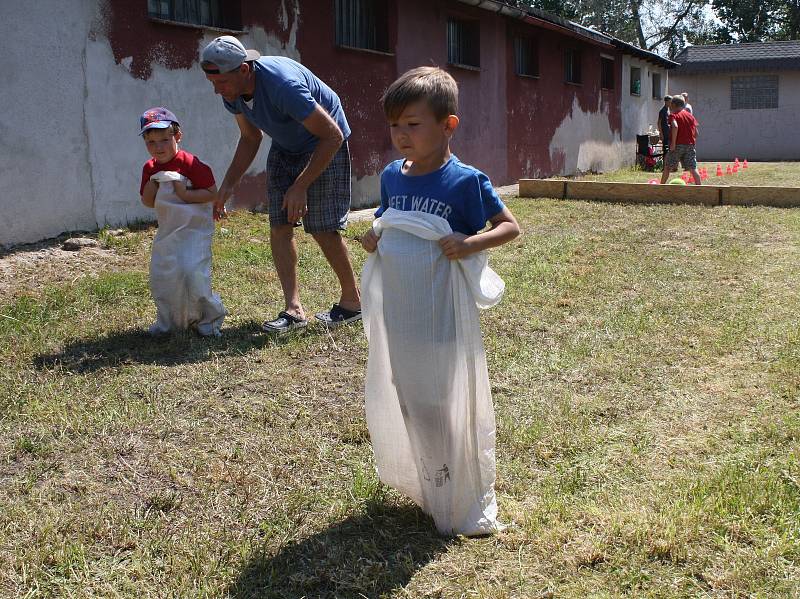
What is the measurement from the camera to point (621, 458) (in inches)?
125

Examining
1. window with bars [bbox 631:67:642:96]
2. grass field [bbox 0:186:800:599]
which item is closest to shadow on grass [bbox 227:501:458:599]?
grass field [bbox 0:186:800:599]

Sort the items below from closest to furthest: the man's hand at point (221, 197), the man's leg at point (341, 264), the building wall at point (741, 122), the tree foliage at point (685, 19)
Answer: the man's hand at point (221, 197) < the man's leg at point (341, 264) < the building wall at point (741, 122) < the tree foliage at point (685, 19)

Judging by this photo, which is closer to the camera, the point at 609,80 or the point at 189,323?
the point at 189,323

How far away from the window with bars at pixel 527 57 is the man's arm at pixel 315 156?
Result: 1331 centimetres

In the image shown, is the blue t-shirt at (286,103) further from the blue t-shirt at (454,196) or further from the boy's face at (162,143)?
the blue t-shirt at (454,196)

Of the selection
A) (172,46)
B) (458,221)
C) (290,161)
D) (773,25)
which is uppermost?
(773,25)

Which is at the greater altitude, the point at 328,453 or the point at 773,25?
the point at 773,25

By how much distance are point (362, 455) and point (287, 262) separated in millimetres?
2144

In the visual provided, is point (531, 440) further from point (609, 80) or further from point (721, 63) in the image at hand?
point (721, 63)

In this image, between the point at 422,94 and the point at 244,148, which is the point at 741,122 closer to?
the point at 244,148

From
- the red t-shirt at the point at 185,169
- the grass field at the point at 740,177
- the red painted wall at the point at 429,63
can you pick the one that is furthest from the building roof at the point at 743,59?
the red t-shirt at the point at 185,169

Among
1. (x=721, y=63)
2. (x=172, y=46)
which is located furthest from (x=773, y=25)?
(x=172, y=46)

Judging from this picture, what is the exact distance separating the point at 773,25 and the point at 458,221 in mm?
48612

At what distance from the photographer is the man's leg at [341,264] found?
509 centimetres
